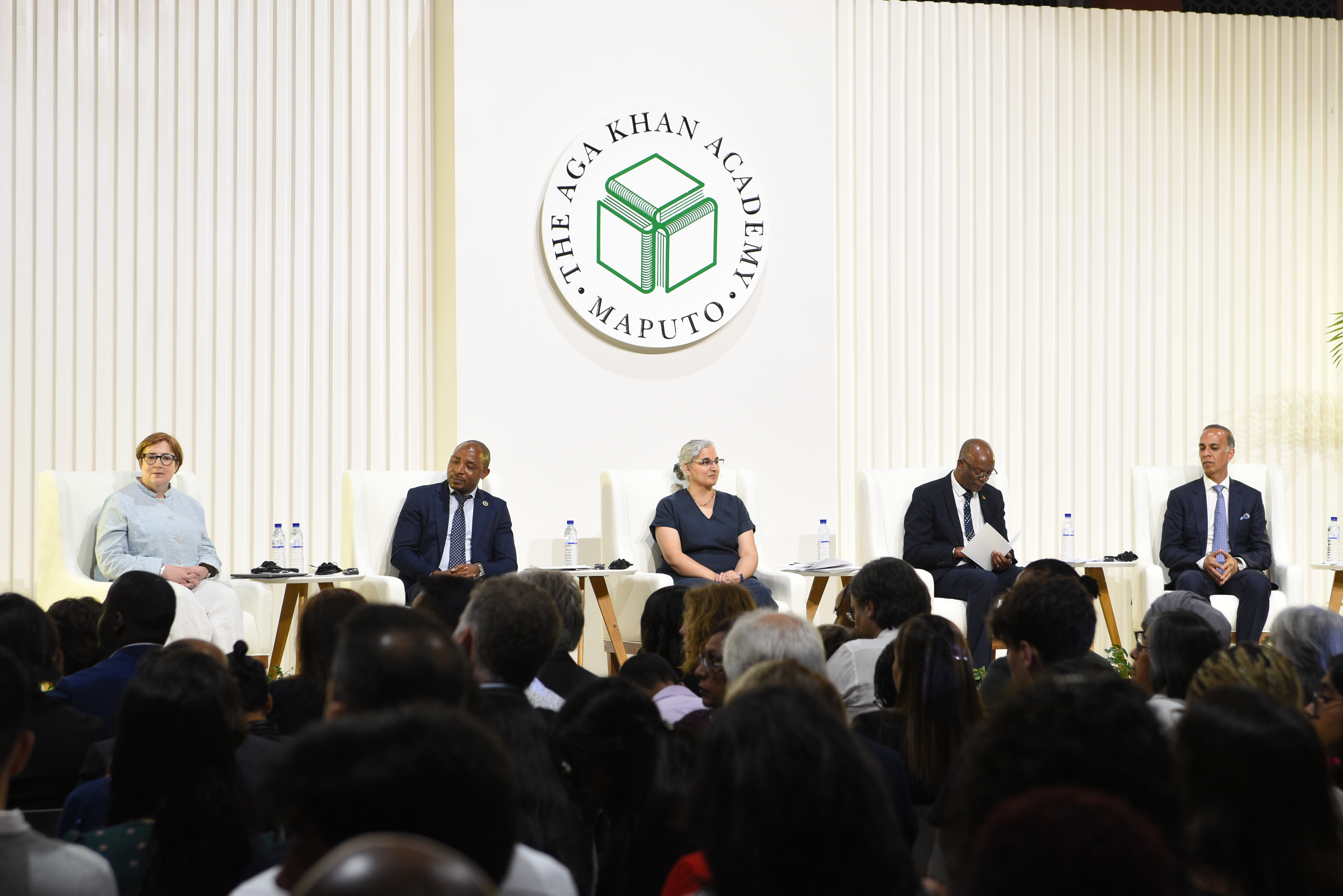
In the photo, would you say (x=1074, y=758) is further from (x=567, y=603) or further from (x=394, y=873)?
(x=567, y=603)

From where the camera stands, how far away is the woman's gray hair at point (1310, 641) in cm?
A: 288

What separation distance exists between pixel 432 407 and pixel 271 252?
1.05 metres

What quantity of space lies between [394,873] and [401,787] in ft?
0.96

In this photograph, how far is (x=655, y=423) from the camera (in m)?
6.36

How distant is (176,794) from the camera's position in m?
1.79

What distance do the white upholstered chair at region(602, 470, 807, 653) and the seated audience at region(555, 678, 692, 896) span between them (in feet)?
11.9

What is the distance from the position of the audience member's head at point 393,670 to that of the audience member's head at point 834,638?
193cm

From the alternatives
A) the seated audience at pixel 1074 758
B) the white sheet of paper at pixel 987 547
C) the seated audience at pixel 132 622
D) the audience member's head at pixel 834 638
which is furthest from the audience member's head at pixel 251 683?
the white sheet of paper at pixel 987 547

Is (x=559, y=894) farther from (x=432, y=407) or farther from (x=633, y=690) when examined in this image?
(x=432, y=407)

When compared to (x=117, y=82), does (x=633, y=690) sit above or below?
below

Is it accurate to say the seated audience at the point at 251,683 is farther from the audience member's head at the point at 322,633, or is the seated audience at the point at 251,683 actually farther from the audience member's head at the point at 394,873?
the audience member's head at the point at 394,873

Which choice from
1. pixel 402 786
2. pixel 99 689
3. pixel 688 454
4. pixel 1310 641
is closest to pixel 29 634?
pixel 99 689

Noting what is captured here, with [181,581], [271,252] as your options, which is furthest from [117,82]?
[181,581]

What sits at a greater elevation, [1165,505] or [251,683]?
[1165,505]
